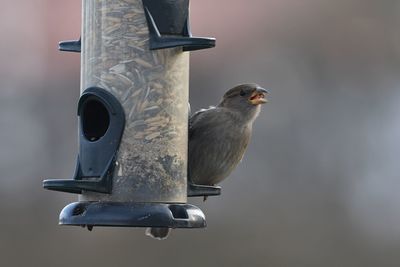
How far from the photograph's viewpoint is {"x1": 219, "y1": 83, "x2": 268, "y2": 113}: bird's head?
10133 mm

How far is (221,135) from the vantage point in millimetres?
10055

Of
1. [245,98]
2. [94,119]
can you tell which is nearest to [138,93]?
[94,119]

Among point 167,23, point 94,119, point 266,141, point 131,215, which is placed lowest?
point 131,215

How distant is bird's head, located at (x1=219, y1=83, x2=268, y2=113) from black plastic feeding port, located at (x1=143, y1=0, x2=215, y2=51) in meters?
0.90

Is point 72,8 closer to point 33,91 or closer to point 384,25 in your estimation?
point 33,91

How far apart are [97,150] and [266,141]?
792cm

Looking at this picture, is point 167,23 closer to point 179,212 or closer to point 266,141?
point 179,212

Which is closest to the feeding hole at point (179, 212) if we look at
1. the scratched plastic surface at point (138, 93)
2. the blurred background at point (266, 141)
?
the scratched plastic surface at point (138, 93)

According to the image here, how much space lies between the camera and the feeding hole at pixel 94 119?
9.31m

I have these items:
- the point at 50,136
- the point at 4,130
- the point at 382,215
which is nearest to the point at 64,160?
the point at 50,136

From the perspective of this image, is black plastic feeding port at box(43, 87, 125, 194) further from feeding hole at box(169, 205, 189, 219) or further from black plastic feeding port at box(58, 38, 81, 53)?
black plastic feeding port at box(58, 38, 81, 53)

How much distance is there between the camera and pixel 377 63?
18.0 metres

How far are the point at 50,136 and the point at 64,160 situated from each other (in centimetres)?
57

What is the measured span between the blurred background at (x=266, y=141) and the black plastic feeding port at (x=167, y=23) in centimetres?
613
